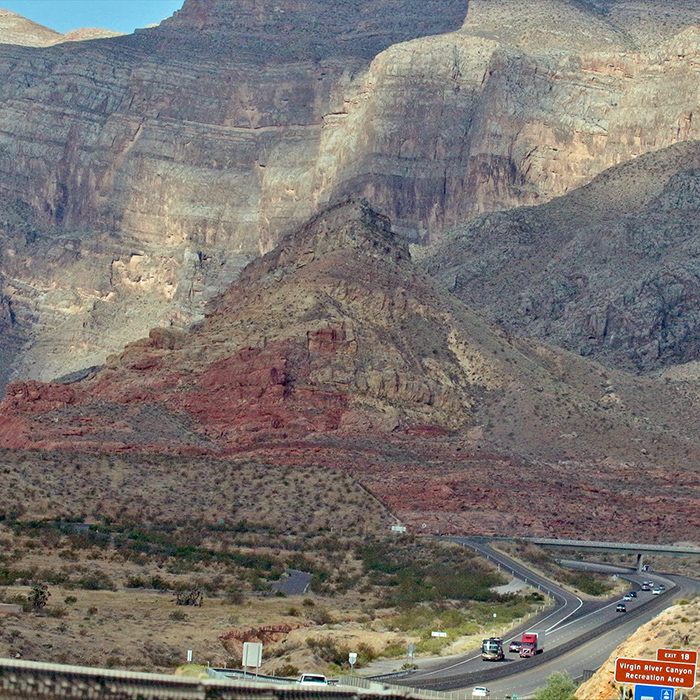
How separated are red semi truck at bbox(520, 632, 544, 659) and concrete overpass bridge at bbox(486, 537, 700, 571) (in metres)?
45.1

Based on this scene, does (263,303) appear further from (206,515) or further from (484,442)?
(206,515)

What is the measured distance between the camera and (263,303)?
508 ft

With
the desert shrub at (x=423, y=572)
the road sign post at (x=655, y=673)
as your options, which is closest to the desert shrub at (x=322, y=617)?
the desert shrub at (x=423, y=572)

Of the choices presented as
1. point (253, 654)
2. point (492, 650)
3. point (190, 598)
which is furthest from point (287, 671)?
point (190, 598)

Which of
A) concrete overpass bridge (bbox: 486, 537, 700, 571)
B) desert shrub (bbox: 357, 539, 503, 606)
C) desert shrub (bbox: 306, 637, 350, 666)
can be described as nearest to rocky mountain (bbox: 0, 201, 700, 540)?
concrete overpass bridge (bbox: 486, 537, 700, 571)

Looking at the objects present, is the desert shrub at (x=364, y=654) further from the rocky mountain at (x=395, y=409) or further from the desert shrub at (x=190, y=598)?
the rocky mountain at (x=395, y=409)

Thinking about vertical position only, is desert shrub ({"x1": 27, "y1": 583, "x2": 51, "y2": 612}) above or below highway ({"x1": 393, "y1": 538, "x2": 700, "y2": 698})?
above

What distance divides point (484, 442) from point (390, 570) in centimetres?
3618

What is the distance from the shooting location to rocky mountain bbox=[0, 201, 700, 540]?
414 ft

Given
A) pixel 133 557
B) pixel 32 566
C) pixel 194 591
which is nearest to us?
pixel 194 591

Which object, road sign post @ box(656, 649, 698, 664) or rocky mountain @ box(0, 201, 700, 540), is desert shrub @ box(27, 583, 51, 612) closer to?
road sign post @ box(656, 649, 698, 664)

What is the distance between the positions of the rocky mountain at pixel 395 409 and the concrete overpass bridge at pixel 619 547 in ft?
14.2

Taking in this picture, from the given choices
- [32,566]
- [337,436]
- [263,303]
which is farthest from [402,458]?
[32,566]

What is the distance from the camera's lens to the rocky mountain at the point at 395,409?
126m
